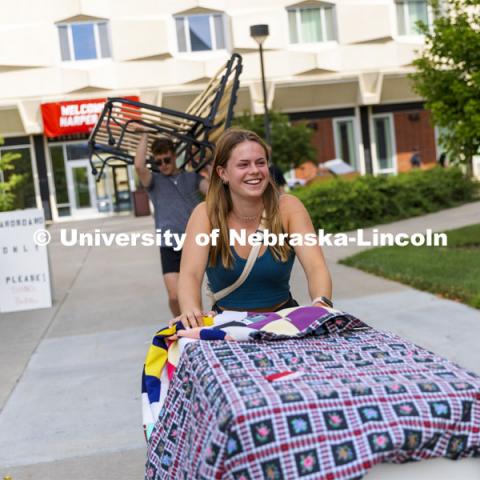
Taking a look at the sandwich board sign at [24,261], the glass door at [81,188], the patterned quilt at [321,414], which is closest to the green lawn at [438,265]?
the sandwich board sign at [24,261]

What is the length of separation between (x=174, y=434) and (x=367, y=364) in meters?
0.67

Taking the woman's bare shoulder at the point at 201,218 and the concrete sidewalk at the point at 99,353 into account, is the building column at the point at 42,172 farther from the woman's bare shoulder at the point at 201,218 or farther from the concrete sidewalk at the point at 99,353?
the woman's bare shoulder at the point at 201,218

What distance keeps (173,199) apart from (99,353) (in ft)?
5.89

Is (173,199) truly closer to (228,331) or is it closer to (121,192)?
(228,331)

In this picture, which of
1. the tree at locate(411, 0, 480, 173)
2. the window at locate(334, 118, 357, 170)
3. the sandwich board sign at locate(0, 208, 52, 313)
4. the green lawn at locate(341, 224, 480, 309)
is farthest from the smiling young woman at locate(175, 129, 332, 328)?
the window at locate(334, 118, 357, 170)

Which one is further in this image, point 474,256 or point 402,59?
point 402,59

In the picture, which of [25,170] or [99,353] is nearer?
[99,353]

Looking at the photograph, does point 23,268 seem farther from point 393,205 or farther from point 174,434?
point 393,205

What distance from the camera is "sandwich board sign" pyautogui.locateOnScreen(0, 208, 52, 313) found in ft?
34.3

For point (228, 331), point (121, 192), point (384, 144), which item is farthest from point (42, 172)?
point (228, 331)

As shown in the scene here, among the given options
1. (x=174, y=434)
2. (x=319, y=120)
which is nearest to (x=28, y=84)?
(x=319, y=120)

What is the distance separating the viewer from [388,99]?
32.3 metres

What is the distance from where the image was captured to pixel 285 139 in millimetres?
24375

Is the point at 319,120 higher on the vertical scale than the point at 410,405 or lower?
higher
